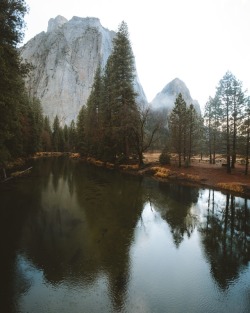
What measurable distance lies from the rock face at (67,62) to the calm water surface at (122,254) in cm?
13000

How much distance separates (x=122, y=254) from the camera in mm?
10312

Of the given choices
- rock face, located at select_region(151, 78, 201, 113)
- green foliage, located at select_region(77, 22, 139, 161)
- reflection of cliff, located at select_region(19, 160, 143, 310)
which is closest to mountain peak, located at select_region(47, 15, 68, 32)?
rock face, located at select_region(151, 78, 201, 113)

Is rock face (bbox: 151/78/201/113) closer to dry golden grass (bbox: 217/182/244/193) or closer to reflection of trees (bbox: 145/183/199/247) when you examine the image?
dry golden grass (bbox: 217/182/244/193)

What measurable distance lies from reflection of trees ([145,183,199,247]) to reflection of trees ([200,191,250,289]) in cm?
102

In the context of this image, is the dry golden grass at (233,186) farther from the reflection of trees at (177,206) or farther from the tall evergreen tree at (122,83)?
the tall evergreen tree at (122,83)

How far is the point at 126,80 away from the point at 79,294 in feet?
111

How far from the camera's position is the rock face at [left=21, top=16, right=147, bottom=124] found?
145625 millimetres

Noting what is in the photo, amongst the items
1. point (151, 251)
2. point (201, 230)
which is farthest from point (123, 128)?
point (151, 251)

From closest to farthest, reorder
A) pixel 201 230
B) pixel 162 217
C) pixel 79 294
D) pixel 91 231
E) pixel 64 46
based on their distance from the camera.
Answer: pixel 79 294 → pixel 91 231 → pixel 201 230 → pixel 162 217 → pixel 64 46

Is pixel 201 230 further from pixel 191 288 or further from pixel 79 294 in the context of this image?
pixel 79 294

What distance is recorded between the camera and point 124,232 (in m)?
12.7

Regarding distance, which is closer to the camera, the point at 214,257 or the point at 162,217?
the point at 214,257

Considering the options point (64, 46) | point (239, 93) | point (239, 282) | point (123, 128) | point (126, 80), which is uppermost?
point (64, 46)

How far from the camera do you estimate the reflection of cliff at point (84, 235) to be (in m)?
8.69
